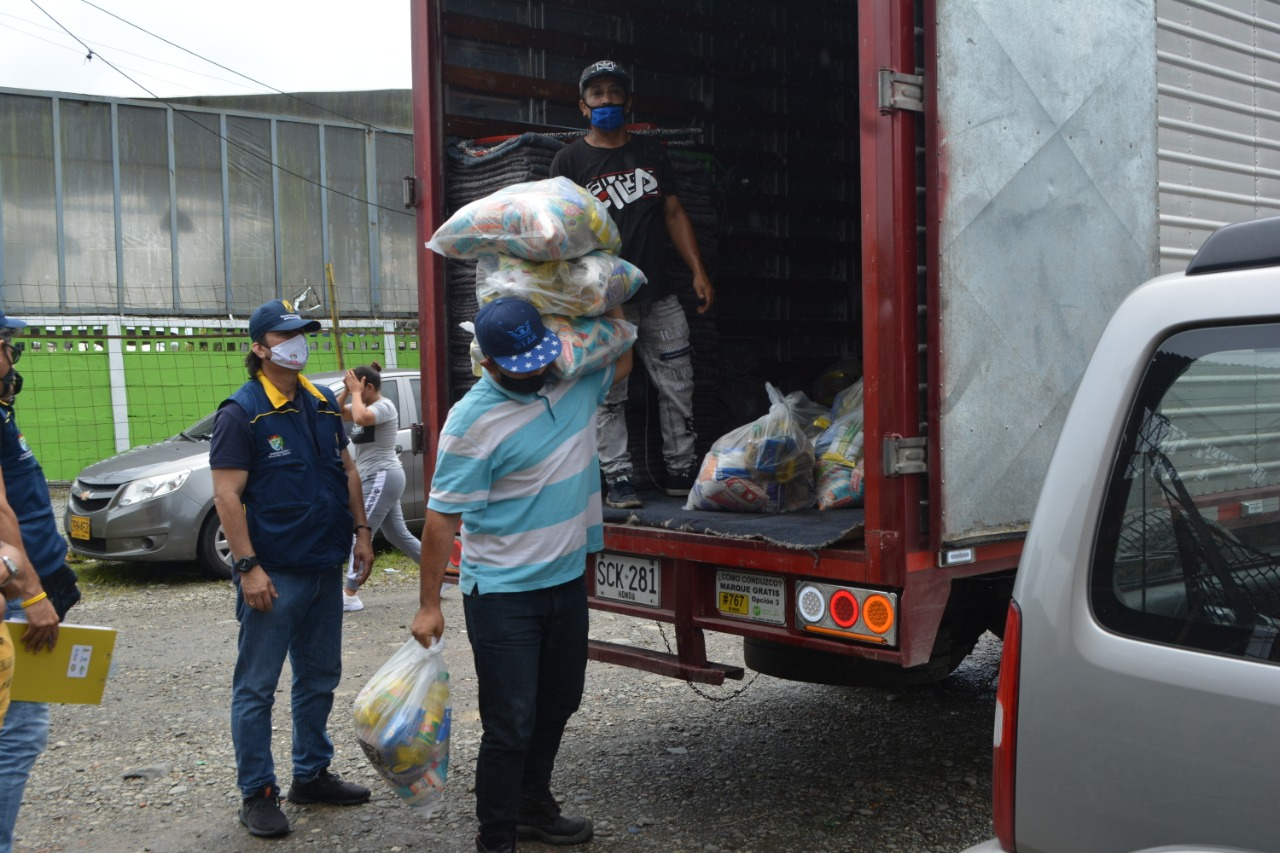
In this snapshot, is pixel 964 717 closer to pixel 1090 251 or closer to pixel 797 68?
pixel 1090 251

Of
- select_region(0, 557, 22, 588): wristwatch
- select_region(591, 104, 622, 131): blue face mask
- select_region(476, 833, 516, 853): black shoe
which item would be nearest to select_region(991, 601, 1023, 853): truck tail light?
select_region(476, 833, 516, 853): black shoe

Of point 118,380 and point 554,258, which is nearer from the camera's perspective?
point 554,258

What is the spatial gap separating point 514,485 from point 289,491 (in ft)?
3.26

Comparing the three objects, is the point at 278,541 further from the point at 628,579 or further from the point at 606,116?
the point at 606,116

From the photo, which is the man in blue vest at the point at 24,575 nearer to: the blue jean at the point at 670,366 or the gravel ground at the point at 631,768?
the gravel ground at the point at 631,768

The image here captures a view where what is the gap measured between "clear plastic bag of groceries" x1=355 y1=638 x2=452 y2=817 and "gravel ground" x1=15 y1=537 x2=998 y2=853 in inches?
18.0

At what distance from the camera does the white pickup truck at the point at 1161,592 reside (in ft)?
5.96

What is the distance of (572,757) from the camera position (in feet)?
15.9

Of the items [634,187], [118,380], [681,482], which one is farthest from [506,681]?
[118,380]

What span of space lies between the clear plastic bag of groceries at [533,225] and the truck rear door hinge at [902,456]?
49.6 inches

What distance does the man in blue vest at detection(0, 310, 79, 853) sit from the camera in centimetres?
321

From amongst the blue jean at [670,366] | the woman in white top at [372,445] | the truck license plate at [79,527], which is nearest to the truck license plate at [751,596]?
the blue jean at [670,366]

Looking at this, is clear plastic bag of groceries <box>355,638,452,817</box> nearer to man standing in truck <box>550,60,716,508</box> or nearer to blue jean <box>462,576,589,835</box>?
blue jean <box>462,576,589,835</box>

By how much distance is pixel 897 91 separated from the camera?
10.6 ft
